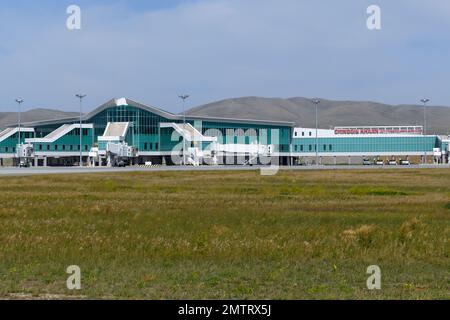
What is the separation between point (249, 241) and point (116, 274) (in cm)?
635

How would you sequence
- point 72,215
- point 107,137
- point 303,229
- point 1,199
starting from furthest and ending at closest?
point 107,137
point 1,199
point 72,215
point 303,229

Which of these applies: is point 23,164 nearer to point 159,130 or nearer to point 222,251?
point 159,130

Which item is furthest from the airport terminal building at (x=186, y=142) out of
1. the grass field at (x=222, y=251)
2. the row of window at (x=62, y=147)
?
the grass field at (x=222, y=251)

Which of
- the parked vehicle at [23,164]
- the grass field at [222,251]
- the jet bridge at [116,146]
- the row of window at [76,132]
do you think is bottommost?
the grass field at [222,251]

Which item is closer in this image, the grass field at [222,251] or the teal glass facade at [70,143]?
the grass field at [222,251]

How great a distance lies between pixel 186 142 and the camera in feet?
538

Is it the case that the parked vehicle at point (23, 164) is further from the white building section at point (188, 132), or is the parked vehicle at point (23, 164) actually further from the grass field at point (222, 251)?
the grass field at point (222, 251)

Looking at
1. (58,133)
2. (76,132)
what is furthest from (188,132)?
(58,133)

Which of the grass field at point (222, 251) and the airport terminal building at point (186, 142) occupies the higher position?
the airport terminal building at point (186, 142)

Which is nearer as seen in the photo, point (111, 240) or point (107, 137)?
point (111, 240)

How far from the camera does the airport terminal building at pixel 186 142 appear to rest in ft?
530
